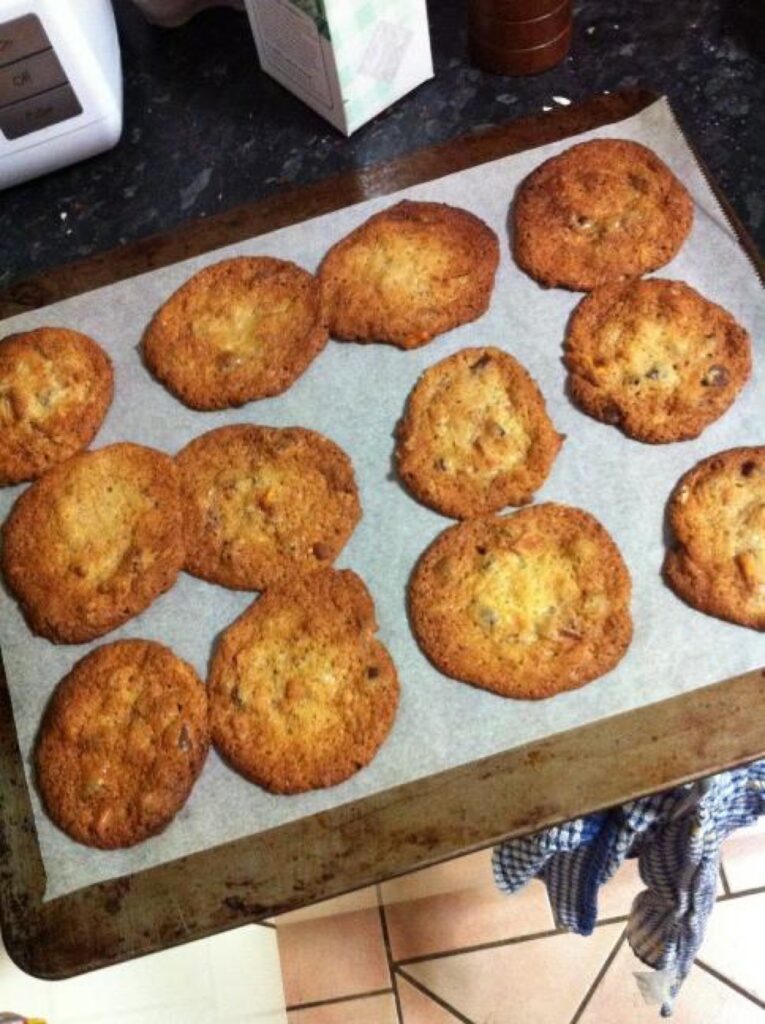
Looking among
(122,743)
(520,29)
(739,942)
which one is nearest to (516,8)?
(520,29)

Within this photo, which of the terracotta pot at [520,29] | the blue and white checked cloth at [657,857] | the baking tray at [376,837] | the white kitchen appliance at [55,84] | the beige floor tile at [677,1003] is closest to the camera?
the baking tray at [376,837]

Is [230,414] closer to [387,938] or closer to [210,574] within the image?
[210,574]

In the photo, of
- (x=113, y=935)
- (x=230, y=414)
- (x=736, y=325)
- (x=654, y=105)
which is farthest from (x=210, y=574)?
(x=654, y=105)

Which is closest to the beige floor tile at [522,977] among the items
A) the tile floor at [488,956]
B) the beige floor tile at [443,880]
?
the tile floor at [488,956]

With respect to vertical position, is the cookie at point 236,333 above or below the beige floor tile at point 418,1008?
above

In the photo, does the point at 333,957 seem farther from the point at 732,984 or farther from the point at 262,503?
the point at 262,503

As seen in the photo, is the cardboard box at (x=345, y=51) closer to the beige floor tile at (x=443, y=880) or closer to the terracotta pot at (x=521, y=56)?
the terracotta pot at (x=521, y=56)

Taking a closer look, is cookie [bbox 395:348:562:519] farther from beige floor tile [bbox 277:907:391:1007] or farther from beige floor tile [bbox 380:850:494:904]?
beige floor tile [bbox 277:907:391:1007]
